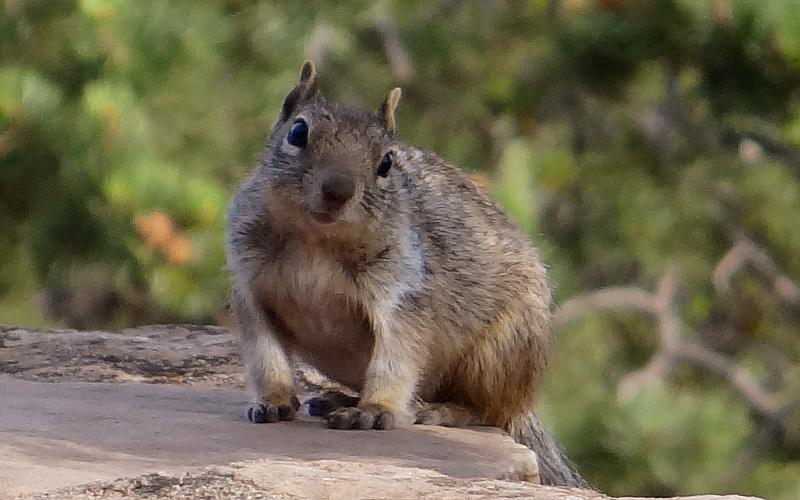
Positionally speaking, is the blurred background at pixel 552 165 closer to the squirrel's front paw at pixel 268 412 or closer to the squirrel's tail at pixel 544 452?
the squirrel's front paw at pixel 268 412

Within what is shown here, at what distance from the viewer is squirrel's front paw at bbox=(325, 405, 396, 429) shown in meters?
3.32

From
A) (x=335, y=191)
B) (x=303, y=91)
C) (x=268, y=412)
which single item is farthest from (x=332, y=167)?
(x=268, y=412)

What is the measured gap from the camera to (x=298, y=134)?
3490 mm

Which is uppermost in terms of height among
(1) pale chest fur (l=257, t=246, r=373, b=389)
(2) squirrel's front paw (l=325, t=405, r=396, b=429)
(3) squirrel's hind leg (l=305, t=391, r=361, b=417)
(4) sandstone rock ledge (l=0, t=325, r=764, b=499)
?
(1) pale chest fur (l=257, t=246, r=373, b=389)

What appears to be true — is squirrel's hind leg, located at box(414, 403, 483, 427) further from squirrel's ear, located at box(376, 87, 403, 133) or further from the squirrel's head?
squirrel's ear, located at box(376, 87, 403, 133)

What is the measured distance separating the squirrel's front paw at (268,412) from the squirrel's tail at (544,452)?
2.32 ft

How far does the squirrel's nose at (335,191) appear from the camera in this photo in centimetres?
332

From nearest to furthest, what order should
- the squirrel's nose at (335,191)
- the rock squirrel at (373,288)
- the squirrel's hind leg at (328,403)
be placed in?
the squirrel's nose at (335,191) → the rock squirrel at (373,288) → the squirrel's hind leg at (328,403)

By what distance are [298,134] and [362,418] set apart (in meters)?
0.67

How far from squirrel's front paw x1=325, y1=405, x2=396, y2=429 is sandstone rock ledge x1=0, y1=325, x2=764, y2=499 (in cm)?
4

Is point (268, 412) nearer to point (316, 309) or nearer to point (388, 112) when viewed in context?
point (316, 309)

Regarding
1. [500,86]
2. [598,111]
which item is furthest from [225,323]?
[598,111]

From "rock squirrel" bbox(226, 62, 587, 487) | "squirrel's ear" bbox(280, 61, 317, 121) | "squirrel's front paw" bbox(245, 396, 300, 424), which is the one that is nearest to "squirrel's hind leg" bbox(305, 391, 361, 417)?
"rock squirrel" bbox(226, 62, 587, 487)

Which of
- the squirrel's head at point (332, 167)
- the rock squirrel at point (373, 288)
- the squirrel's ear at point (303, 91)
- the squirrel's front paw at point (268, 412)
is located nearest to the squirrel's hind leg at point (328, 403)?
the rock squirrel at point (373, 288)
